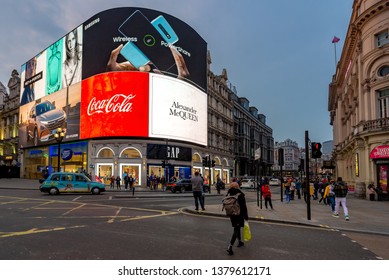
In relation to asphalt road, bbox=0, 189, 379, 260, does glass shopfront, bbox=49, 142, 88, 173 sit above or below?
above

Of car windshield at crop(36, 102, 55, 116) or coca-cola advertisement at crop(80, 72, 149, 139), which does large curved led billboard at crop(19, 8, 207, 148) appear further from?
car windshield at crop(36, 102, 55, 116)

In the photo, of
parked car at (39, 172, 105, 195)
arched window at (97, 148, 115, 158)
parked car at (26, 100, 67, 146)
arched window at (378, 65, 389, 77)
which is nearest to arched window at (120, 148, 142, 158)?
arched window at (97, 148, 115, 158)

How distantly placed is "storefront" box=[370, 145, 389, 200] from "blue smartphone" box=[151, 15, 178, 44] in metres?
31.9

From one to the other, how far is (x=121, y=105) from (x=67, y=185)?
18752mm

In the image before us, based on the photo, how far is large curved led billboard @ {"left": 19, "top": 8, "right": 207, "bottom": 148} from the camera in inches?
1656

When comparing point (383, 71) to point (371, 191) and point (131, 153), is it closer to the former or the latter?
point (371, 191)

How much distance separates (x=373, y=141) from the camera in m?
24.5

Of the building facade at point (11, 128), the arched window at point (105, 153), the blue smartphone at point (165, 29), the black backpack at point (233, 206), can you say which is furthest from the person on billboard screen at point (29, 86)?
the black backpack at point (233, 206)

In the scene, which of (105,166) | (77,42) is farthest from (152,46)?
(105,166)

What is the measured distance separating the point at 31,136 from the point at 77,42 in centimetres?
2087

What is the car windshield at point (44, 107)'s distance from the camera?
53.2 meters

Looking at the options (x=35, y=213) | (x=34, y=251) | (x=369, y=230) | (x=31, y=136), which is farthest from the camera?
(x=31, y=136)

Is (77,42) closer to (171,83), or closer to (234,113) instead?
(171,83)

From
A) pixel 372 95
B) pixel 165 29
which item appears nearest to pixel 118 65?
pixel 165 29
